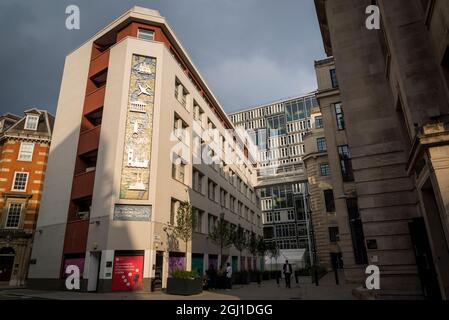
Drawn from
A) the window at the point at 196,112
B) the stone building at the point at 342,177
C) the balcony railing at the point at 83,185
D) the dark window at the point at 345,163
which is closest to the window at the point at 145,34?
the window at the point at 196,112

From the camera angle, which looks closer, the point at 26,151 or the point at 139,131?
the point at 139,131

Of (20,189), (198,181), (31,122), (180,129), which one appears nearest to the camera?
(180,129)

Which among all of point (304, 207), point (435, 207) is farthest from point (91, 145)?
point (304, 207)

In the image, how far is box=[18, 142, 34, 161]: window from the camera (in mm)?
37906

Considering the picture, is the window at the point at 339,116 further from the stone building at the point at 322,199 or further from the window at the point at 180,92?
the window at the point at 180,92

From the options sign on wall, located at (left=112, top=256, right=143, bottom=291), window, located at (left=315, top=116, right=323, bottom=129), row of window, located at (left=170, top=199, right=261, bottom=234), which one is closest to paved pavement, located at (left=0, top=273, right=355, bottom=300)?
sign on wall, located at (left=112, top=256, right=143, bottom=291)

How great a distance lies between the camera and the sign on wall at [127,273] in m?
20.4

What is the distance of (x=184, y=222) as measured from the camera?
941 inches

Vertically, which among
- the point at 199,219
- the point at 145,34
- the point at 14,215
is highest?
the point at 145,34

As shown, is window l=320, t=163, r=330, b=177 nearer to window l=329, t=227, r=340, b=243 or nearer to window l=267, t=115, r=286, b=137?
window l=329, t=227, r=340, b=243

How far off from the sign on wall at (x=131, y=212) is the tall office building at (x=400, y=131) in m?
14.9

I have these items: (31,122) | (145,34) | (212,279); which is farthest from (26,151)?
(212,279)

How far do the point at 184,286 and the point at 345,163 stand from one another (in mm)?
17124

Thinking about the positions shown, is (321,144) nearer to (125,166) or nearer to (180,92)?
(180,92)
